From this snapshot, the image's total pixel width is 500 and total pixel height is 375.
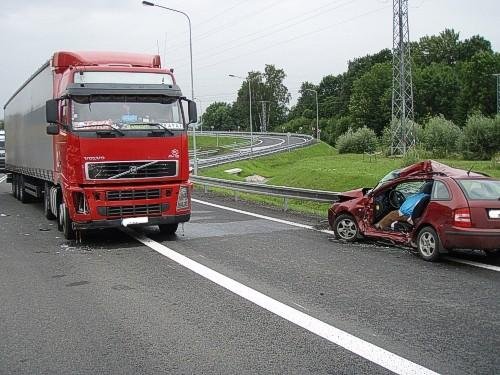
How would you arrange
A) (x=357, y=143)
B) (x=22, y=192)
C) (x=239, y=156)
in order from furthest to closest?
(x=357, y=143) → (x=239, y=156) → (x=22, y=192)

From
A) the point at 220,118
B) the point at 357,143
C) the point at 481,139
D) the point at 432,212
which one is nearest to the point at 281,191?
the point at 432,212

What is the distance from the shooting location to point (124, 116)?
10.7 meters

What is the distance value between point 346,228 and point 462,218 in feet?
9.27

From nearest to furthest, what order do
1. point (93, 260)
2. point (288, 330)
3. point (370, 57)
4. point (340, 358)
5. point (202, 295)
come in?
point (340, 358) < point (288, 330) < point (202, 295) < point (93, 260) < point (370, 57)

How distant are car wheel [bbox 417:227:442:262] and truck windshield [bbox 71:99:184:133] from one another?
4.84 metres

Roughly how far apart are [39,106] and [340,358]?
11.5 meters

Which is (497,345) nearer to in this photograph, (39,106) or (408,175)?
(408,175)

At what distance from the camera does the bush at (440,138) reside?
151 ft

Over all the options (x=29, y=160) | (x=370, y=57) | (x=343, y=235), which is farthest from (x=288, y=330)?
(x=370, y=57)

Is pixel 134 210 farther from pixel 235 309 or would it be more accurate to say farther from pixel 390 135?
pixel 390 135

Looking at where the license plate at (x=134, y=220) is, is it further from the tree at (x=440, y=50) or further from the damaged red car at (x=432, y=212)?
the tree at (x=440, y=50)

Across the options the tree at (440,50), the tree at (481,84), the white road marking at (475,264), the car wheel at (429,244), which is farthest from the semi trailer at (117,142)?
the tree at (440,50)

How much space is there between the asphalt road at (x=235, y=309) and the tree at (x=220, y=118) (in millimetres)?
155997

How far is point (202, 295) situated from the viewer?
7.00 meters
